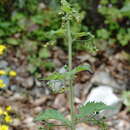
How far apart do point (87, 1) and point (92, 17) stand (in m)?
0.27

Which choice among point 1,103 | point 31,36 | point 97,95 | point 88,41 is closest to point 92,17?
point 31,36

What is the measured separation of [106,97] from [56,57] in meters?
1.19

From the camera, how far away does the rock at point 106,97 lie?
433 centimetres

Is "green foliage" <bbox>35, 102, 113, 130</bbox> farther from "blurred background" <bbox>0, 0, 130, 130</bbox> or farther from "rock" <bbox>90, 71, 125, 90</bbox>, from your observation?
"rock" <bbox>90, 71, 125, 90</bbox>

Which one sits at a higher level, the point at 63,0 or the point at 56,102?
the point at 63,0

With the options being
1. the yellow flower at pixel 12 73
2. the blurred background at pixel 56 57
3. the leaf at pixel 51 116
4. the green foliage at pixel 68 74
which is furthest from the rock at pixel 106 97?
the green foliage at pixel 68 74

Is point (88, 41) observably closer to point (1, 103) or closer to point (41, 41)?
point (1, 103)

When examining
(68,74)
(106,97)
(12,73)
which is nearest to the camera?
(68,74)

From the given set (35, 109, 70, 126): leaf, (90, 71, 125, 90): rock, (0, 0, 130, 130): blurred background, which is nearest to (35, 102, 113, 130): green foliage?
(35, 109, 70, 126): leaf

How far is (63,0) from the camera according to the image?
1188mm

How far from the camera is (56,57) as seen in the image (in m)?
5.23

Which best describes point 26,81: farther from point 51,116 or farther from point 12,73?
point 51,116

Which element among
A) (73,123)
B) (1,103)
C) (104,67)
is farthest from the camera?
(104,67)

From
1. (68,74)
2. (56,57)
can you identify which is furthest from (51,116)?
(56,57)
